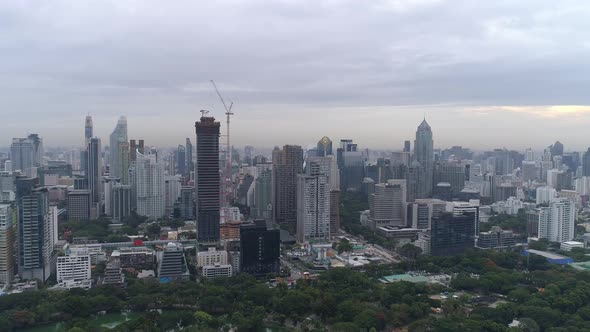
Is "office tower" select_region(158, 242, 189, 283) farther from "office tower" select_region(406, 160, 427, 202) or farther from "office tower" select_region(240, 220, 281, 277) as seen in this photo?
"office tower" select_region(406, 160, 427, 202)

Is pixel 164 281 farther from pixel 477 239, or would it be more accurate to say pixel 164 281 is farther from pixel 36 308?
pixel 477 239

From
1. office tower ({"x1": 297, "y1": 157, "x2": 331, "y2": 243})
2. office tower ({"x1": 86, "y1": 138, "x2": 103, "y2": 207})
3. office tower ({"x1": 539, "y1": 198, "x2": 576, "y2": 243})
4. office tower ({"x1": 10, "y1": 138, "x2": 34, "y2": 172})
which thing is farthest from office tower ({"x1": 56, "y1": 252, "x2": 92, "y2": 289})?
office tower ({"x1": 539, "y1": 198, "x2": 576, "y2": 243})

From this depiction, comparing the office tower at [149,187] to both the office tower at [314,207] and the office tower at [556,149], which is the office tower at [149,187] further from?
the office tower at [556,149]

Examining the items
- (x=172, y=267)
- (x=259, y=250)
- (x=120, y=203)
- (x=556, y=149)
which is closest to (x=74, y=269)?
(x=172, y=267)

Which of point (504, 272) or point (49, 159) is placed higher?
point (49, 159)

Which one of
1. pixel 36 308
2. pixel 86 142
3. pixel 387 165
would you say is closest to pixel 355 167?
pixel 387 165

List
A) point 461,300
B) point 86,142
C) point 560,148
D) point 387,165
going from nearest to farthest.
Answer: point 461,300
point 86,142
point 387,165
point 560,148

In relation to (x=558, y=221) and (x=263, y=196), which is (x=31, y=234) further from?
(x=558, y=221)

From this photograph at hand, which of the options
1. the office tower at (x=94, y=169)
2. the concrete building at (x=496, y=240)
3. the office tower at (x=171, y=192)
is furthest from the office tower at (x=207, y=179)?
the concrete building at (x=496, y=240)

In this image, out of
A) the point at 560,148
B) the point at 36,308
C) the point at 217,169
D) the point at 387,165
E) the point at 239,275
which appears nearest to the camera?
the point at 36,308
